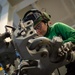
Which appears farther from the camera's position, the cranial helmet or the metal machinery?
the cranial helmet

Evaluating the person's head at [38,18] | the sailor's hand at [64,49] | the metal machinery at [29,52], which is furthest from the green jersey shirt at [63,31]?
the metal machinery at [29,52]

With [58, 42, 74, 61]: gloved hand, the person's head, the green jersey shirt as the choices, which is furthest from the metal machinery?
the green jersey shirt

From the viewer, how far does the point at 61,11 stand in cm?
326

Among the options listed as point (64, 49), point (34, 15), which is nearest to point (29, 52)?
point (64, 49)

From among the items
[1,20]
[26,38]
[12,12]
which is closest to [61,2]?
[12,12]

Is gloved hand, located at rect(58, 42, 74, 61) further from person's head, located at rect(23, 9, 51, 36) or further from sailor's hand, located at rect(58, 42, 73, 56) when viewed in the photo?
person's head, located at rect(23, 9, 51, 36)

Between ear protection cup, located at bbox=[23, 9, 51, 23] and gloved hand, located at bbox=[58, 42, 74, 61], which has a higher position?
ear protection cup, located at bbox=[23, 9, 51, 23]

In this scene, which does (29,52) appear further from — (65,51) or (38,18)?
(38,18)

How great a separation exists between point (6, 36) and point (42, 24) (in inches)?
20.5

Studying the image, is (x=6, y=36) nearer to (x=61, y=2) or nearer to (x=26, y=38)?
(x=26, y=38)

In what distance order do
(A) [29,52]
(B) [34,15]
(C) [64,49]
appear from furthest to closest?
(B) [34,15] < (C) [64,49] < (A) [29,52]

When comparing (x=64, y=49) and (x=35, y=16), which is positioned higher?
(x=35, y=16)

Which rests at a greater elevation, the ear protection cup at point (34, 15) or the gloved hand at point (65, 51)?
the ear protection cup at point (34, 15)

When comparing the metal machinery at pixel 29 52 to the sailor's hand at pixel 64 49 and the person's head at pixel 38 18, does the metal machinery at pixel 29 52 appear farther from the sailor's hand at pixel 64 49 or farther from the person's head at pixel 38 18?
the person's head at pixel 38 18
